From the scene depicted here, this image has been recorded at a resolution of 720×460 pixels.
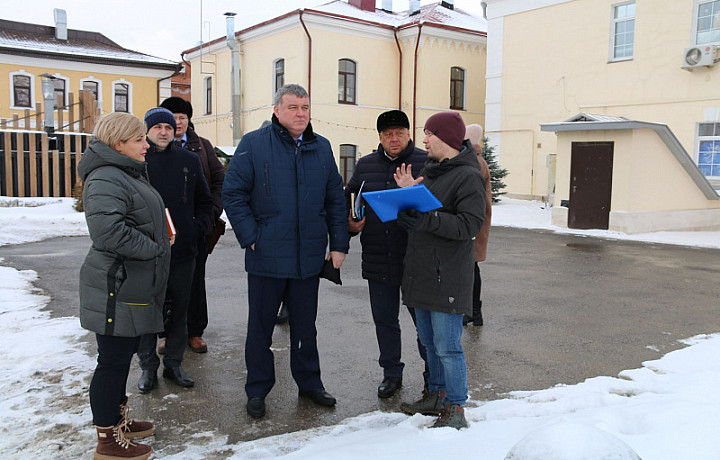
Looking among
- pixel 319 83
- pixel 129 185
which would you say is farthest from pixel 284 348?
pixel 319 83

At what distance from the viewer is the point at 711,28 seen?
17.2 meters

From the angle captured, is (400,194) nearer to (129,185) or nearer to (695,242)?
(129,185)

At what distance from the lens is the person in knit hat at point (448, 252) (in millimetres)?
3373

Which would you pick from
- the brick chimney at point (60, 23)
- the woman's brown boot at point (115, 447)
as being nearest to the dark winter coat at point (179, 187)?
the woman's brown boot at point (115, 447)

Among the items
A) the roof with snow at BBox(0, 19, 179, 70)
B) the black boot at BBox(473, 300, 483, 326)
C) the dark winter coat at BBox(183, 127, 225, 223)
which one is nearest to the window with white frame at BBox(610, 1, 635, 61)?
the black boot at BBox(473, 300, 483, 326)

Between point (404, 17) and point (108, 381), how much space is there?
1066 inches

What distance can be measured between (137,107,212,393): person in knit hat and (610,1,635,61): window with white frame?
18.3m

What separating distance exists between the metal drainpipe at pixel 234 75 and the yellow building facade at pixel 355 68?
0.06 m

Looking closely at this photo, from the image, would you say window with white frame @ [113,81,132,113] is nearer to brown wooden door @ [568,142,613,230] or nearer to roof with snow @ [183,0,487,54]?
roof with snow @ [183,0,487,54]

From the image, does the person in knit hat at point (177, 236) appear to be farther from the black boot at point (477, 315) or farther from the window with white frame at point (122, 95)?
the window with white frame at point (122, 95)

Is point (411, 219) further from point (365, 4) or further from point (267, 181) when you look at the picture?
point (365, 4)

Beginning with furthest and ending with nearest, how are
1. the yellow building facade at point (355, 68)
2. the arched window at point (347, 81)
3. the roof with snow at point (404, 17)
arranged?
the arched window at point (347, 81)
the roof with snow at point (404, 17)
the yellow building facade at point (355, 68)

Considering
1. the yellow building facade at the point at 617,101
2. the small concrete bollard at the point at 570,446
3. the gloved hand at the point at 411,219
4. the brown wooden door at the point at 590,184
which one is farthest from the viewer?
the brown wooden door at the point at 590,184

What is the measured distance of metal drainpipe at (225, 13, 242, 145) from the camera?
87.0 feet
